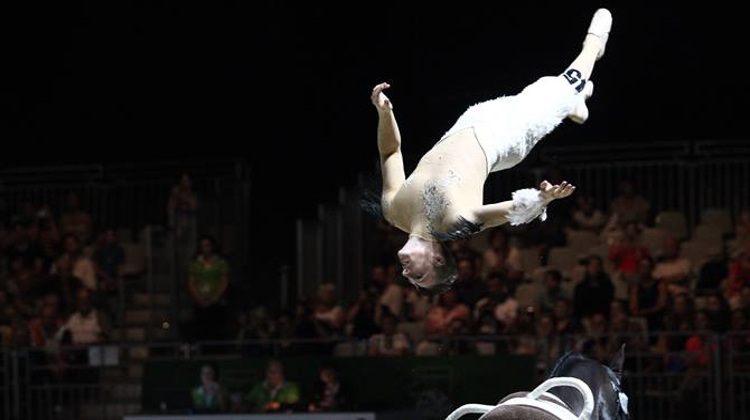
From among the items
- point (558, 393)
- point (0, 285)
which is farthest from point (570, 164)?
point (558, 393)

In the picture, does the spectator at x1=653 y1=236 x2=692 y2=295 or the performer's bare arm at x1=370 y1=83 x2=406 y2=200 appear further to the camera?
the spectator at x1=653 y1=236 x2=692 y2=295

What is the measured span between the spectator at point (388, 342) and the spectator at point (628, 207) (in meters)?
2.23

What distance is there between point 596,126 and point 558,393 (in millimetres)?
9081

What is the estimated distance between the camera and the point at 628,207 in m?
14.3

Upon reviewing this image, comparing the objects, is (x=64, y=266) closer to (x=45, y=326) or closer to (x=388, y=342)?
(x=45, y=326)

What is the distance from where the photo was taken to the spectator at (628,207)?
14305 millimetres

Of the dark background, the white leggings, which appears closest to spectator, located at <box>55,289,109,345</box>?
the dark background

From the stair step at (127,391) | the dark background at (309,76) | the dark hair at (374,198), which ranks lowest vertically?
the stair step at (127,391)

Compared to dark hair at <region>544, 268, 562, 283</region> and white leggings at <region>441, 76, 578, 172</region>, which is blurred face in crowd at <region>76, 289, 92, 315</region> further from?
white leggings at <region>441, 76, 578, 172</region>

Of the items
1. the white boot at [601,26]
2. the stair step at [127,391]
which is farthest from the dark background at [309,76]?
the white boot at [601,26]

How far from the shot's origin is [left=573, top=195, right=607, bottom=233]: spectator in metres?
14.4

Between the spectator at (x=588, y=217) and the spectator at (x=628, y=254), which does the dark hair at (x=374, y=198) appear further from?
the spectator at (x=588, y=217)

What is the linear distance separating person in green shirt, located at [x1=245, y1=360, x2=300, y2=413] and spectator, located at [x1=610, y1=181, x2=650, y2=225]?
335 centimetres

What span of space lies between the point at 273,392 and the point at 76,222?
14.7 feet
